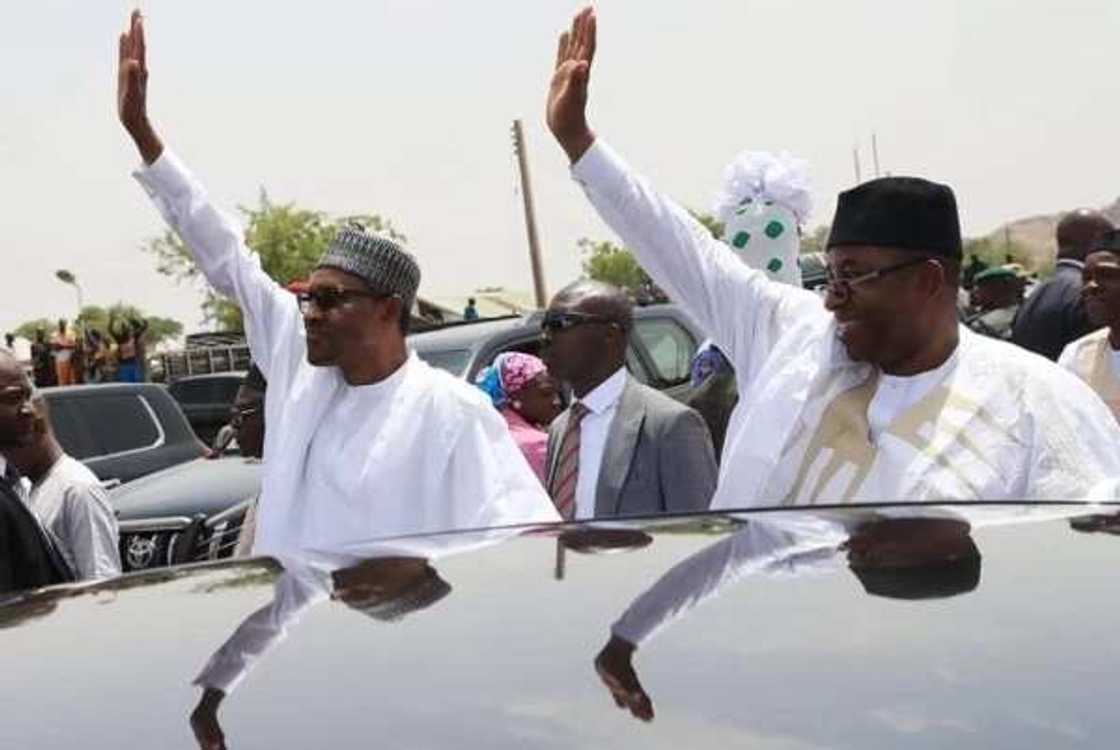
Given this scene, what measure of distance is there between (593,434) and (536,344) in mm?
3594

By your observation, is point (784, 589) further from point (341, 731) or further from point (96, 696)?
point (96, 696)

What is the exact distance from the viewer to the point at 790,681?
5.19 feet

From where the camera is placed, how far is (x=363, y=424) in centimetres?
443

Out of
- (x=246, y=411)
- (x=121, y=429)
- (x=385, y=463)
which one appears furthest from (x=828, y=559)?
(x=121, y=429)

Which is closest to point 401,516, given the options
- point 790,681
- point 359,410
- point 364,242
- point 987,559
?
point 359,410

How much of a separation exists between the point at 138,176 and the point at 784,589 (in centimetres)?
352

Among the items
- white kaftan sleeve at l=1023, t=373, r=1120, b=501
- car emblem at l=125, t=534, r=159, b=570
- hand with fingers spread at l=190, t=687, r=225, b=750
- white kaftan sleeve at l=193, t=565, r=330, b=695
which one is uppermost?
hand with fingers spread at l=190, t=687, r=225, b=750

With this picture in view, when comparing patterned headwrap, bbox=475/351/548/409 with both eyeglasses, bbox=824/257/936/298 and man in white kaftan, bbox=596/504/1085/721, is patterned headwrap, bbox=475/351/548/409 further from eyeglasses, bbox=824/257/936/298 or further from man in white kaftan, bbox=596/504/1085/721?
man in white kaftan, bbox=596/504/1085/721

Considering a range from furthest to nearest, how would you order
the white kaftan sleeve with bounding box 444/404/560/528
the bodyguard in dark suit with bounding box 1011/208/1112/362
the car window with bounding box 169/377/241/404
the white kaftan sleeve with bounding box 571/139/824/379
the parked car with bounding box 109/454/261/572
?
the car window with bounding box 169/377/241/404 → the bodyguard in dark suit with bounding box 1011/208/1112/362 → the parked car with bounding box 109/454/261/572 → the white kaftan sleeve with bounding box 444/404/560/528 → the white kaftan sleeve with bounding box 571/139/824/379

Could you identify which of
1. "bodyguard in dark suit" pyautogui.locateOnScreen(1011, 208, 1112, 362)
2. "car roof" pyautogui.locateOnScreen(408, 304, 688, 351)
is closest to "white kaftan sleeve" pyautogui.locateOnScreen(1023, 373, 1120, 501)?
"bodyguard in dark suit" pyautogui.locateOnScreen(1011, 208, 1112, 362)

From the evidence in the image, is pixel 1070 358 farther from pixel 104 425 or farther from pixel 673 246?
pixel 104 425

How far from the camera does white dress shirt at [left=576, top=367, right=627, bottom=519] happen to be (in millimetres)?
5484

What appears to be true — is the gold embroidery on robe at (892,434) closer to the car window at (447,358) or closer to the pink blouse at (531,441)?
the pink blouse at (531,441)

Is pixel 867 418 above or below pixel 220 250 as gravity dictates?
below
